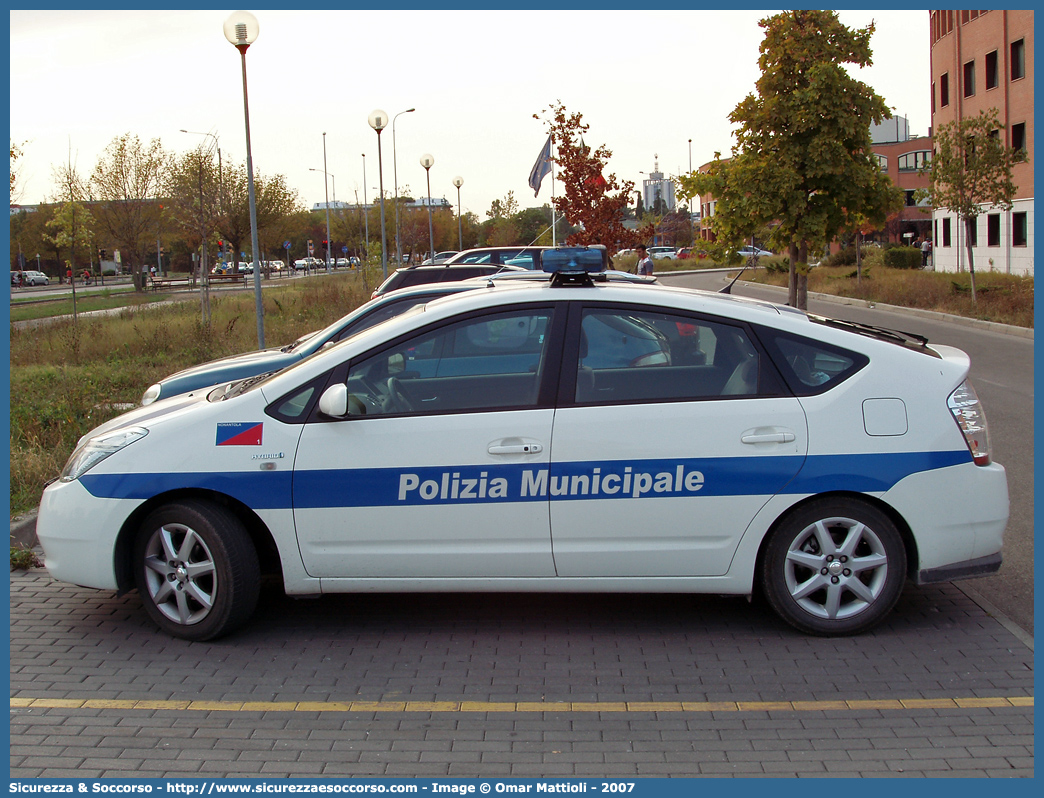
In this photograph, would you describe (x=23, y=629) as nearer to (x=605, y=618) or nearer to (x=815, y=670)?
(x=605, y=618)

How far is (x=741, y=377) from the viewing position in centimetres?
464

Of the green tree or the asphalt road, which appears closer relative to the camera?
the asphalt road

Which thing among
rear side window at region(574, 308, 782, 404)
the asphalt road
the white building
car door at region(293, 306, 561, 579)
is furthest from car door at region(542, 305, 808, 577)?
the white building

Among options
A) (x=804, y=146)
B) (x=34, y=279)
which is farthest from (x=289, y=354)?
(x=34, y=279)

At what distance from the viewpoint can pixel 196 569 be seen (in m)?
4.71

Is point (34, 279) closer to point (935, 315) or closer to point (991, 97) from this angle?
point (991, 97)

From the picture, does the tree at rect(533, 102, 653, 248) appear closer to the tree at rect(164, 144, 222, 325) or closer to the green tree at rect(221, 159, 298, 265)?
the tree at rect(164, 144, 222, 325)

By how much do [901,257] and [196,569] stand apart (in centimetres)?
4298

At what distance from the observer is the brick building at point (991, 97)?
1437 inches

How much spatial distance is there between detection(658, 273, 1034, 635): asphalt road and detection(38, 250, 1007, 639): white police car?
3.02 ft

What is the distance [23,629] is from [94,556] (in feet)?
2.61

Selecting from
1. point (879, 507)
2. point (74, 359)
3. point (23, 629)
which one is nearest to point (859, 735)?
point (879, 507)

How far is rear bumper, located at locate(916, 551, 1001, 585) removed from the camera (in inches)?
181

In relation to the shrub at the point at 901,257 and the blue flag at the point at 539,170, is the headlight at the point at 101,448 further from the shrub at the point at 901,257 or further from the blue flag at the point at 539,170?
the shrub at the point at 901,257
